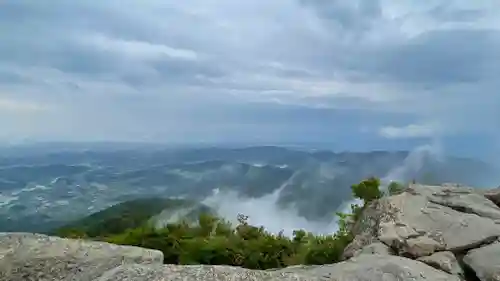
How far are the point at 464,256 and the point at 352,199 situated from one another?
7.86 feet

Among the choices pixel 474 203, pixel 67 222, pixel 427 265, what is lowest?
pixel 67 222

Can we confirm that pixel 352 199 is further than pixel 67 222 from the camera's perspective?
No

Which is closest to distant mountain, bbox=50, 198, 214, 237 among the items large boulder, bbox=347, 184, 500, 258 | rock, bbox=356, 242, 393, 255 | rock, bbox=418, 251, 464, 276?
large boulder, bbox=347, 184, 500, 258

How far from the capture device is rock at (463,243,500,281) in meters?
3.73

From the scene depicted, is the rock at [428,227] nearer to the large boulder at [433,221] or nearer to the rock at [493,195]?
the large boulder at [433,221]

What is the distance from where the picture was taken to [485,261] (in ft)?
12.8

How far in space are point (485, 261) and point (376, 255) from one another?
0.88m

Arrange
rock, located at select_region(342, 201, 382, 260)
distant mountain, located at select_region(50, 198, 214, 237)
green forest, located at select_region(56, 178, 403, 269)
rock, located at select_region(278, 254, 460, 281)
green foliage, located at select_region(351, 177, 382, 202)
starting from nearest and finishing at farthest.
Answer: rock, located at select_region(278, 254, 460, 281), rock, located at select_region(342, 201, 382, 260), green forest, located at select_region(56, 178, 403, 269), green foliage, located at select_region(351, 177, 382, 202), distant mountain, located at select_region(50, 198, 214, 237)

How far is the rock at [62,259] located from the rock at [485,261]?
→ 2605 mm

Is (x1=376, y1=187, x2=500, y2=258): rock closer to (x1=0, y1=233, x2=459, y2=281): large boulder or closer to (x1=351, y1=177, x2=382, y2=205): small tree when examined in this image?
(x1=0, y1=233, x2=459, y2=281): large boulder

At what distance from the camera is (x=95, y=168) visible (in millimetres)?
12352

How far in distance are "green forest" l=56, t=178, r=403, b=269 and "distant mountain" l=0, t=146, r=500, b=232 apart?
1394 millimetres

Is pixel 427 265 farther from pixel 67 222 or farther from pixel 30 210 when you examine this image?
pixel 30 210

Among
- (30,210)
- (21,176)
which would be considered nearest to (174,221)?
(30,210)
